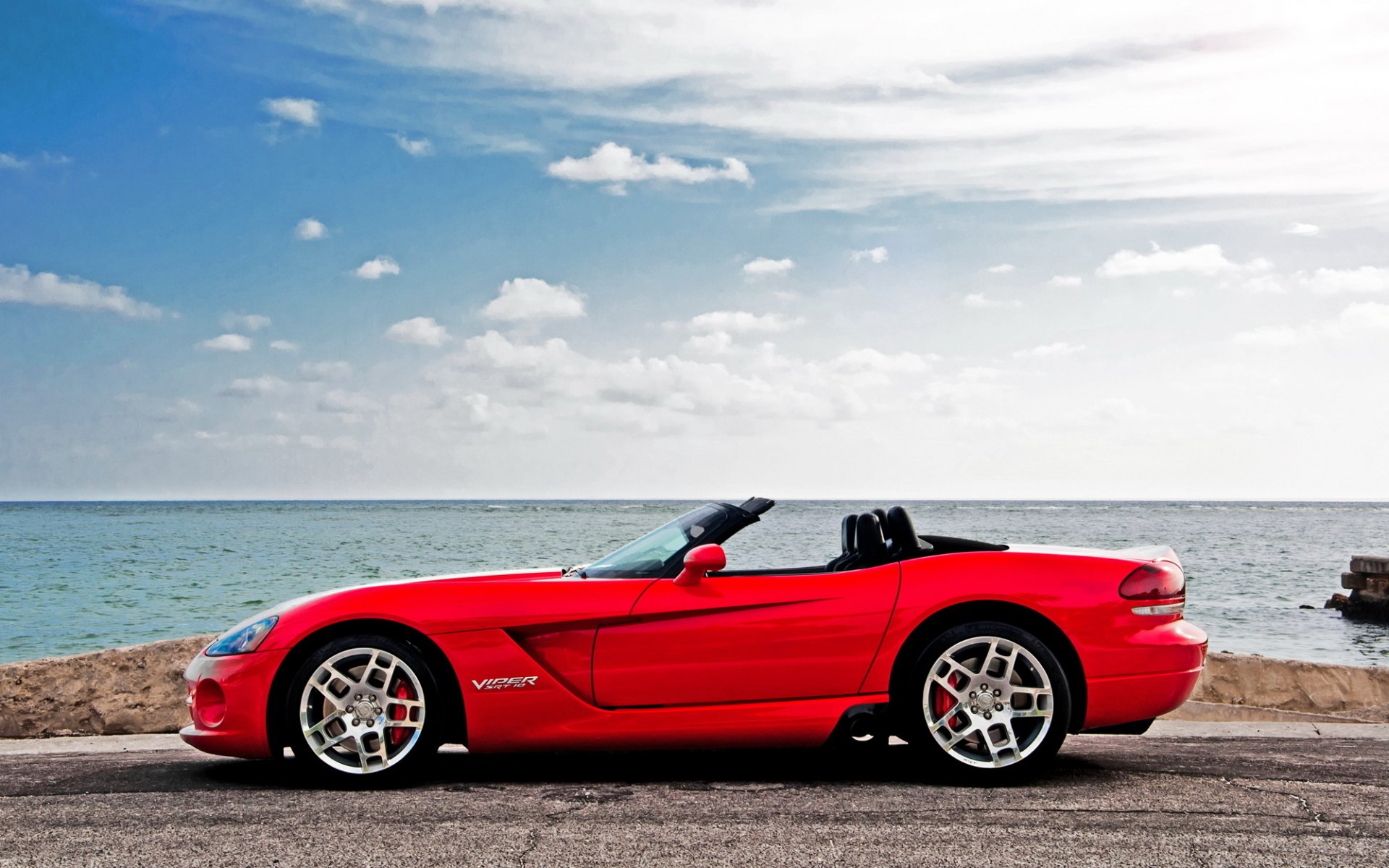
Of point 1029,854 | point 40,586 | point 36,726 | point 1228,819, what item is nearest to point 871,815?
point 1029,854

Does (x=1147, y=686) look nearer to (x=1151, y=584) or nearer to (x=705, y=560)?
(x=1151, y=584)

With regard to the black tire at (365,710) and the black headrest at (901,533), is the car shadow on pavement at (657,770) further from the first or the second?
the black headrest at (901,533)

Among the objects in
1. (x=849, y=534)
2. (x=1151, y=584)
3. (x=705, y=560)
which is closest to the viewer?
(x=705, y=560)

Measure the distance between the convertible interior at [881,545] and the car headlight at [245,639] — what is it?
1.94 meters

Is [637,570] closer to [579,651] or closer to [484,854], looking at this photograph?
[579,651]

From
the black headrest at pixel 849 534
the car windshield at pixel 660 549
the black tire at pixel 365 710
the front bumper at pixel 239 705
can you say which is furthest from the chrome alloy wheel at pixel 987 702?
the front bumper at pixel 239 705

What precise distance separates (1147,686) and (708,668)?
6.14 feet

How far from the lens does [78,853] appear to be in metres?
3.76

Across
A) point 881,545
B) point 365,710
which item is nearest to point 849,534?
point 881,545

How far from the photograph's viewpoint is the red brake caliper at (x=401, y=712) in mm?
4766

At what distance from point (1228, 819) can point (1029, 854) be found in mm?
976

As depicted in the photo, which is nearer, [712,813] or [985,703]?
[712,813]

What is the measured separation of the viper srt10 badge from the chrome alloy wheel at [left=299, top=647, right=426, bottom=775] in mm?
239

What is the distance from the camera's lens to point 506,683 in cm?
481
